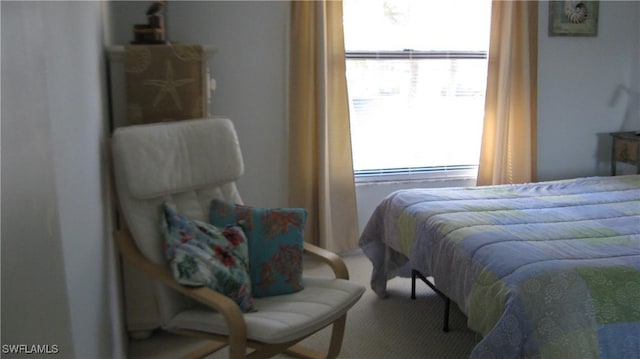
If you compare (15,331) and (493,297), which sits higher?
(15,331)

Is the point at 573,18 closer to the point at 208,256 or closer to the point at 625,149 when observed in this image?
the point at 625,149

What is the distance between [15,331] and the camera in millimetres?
965

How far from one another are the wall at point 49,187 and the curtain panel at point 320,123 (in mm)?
1833

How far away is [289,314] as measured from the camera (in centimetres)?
217

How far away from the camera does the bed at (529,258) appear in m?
1.91

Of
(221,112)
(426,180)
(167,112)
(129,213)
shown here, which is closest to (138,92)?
(167,112)

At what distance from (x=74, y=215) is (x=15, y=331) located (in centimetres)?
53

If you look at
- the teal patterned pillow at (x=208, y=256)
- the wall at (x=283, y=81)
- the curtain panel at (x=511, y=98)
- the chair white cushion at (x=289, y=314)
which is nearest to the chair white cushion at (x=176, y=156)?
the teal patterned pillow at (x=208, y=256)

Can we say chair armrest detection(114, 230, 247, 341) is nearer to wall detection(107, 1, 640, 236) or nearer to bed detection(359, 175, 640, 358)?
bed detection(359, 175, 640, 358)

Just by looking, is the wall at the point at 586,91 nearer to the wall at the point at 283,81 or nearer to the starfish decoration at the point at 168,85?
the wall at the point at 283,81

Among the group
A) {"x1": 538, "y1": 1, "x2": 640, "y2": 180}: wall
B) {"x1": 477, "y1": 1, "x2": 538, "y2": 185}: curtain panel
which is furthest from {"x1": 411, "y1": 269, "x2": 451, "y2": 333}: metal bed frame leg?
{"x1": 538, "y1": 1, "x2": 640, "y2": 180}: wall

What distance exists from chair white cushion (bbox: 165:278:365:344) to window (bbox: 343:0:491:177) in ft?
5.62

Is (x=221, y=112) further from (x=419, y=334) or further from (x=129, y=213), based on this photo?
(x=419, y=334)

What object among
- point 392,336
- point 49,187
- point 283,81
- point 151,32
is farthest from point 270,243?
point 283,81
